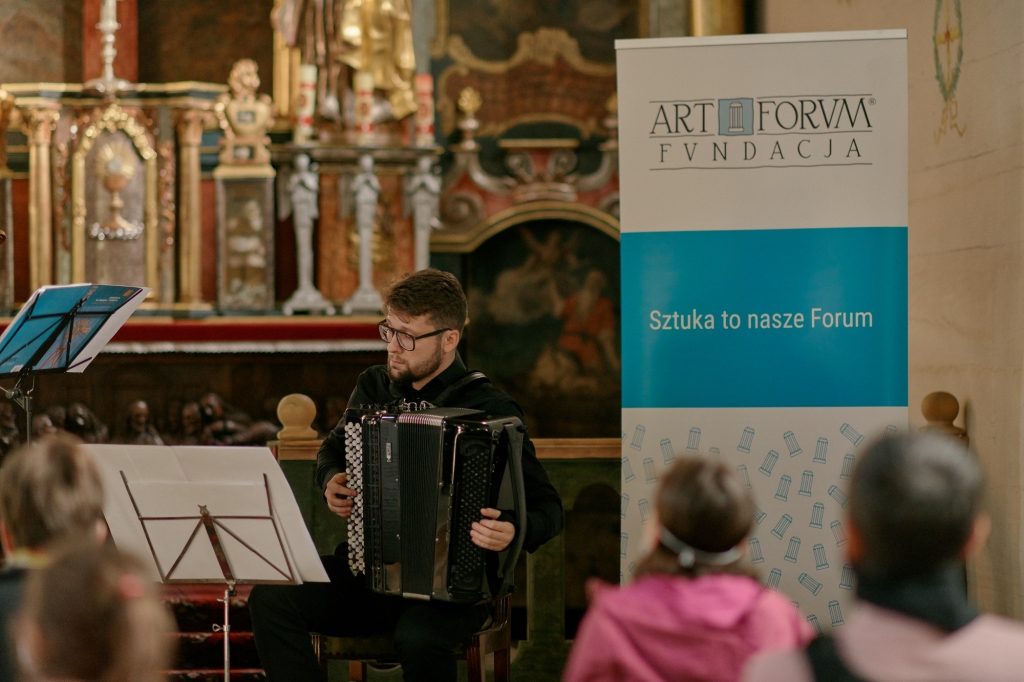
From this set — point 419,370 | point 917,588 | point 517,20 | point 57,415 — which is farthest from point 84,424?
point 917,588

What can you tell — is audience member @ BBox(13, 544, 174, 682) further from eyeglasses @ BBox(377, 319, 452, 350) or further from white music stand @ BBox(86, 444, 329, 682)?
eyeglasses @ BBox(377, 319, 452, 350)

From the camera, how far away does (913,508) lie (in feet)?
6.34

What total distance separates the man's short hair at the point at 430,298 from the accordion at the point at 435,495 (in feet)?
1.15

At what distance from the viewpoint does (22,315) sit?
4.52m

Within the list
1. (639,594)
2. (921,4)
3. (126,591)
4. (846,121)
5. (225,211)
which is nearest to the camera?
(126,591)

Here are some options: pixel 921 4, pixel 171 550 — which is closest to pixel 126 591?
pixel 171 550

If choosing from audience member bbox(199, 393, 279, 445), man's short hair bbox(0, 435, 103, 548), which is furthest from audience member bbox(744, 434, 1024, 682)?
audience member bbox(199, 393, 279, 445)

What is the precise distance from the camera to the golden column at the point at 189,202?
30.3ft

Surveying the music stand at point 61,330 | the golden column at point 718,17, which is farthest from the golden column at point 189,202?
the music stand at point 61,330

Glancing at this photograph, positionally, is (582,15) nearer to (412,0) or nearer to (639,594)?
(412,0)

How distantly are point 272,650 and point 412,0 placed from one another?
6.53 meters

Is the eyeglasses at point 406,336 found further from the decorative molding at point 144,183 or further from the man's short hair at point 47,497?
the decorative molding at point 144,183

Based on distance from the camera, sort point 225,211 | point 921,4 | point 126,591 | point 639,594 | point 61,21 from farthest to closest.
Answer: point 61,21, point 225,211, point 921,4, point 639,594, point 126,591

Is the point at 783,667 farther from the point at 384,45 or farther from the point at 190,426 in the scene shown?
the point at 384,45
